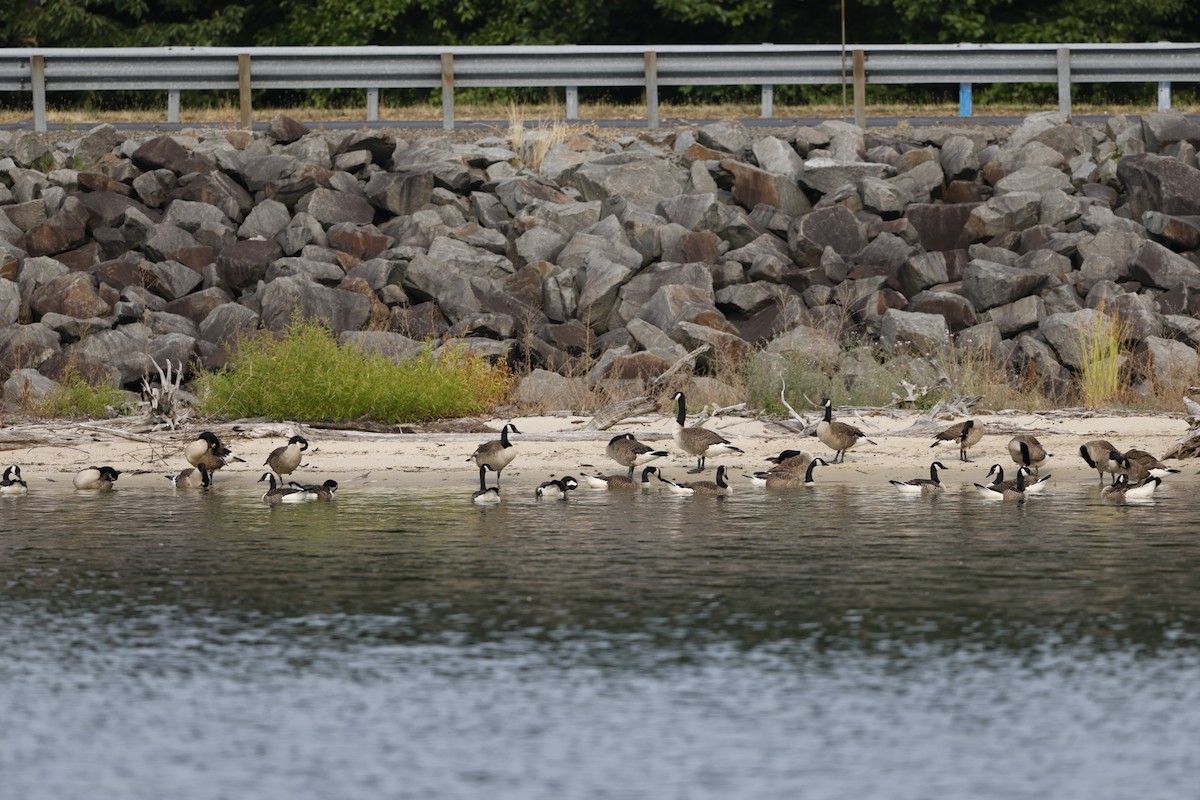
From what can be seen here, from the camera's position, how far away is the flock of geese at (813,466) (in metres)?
15.7

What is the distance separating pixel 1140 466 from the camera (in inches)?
637

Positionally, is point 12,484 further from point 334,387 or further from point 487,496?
point 487,496

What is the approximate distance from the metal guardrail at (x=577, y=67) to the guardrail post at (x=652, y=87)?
20 mm

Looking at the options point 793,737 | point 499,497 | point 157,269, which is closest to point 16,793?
point 793,737

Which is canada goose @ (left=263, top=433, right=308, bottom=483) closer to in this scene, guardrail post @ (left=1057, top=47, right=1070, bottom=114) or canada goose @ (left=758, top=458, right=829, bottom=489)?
canada goose @ (left=758, top=458, right=829, bottom=489)

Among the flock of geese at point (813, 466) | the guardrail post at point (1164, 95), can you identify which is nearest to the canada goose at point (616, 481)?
the flock of geese at point (813, 466)

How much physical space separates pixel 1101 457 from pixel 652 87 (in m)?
12.7

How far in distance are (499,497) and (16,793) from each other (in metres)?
8.39

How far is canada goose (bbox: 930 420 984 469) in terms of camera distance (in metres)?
17.5

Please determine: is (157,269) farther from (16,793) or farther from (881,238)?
(16,793)

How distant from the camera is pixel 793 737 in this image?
322 inches

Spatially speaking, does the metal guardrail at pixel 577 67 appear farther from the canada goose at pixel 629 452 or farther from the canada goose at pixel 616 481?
the canada goose at pixel 616 481

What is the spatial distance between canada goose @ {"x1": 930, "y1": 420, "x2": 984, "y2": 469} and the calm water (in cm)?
263

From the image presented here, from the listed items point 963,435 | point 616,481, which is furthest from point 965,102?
point 616,481
